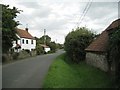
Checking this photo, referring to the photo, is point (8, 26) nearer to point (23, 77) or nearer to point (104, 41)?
point (104, 41)

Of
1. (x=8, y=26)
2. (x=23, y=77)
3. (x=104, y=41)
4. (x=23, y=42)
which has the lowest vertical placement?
(x=23, y=77)

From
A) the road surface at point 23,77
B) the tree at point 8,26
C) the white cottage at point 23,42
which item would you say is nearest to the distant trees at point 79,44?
the tree at point 8,26

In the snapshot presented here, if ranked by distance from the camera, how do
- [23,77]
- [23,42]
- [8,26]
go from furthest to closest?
[23,42] → [8,26] → [23,77]

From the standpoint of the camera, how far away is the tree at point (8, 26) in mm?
29783

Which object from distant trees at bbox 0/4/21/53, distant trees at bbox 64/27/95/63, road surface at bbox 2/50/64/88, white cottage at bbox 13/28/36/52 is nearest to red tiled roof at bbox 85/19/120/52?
road surface at bbox 2/50/64/88

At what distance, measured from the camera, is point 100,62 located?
20.1 metres

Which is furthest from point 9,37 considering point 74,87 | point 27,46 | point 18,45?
point 27,46

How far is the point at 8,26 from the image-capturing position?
30.5 metres

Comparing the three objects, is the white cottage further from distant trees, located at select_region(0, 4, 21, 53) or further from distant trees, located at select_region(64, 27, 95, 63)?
distant trees, located at select_region(64, 27, 95, 63)

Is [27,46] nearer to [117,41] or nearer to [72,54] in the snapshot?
[72,54]

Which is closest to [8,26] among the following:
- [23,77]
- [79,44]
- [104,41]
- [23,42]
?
[79,44]

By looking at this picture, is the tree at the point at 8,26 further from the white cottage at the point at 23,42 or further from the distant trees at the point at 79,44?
the white cottage at the point at 23,42

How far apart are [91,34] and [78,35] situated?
195cm

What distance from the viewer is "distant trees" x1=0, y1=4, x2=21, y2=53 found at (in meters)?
29.8
